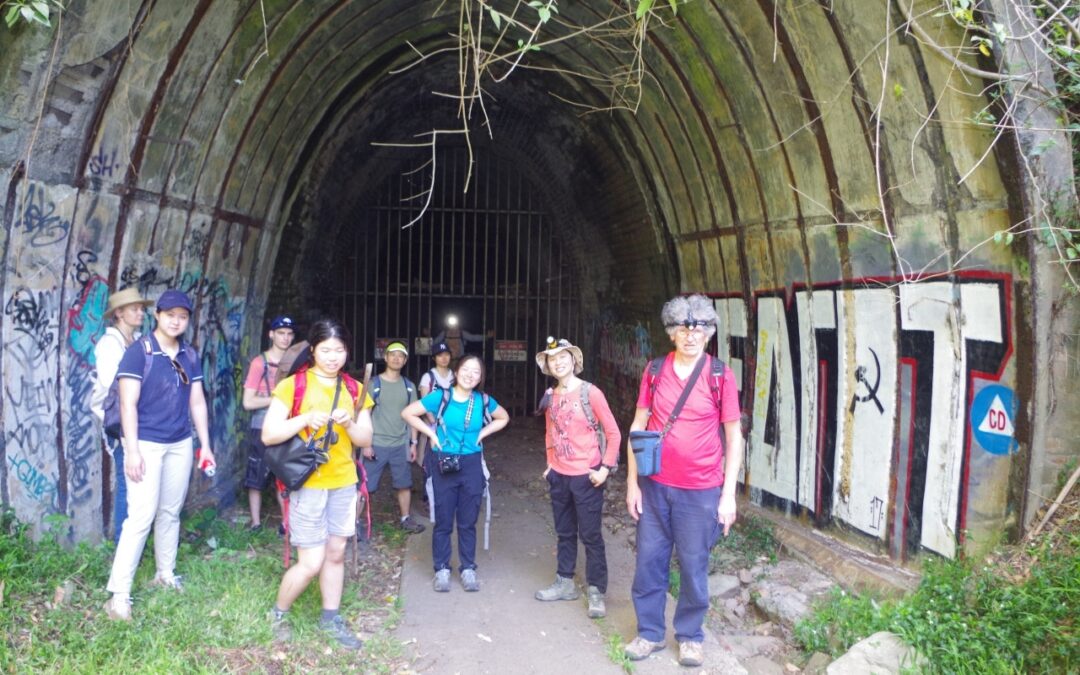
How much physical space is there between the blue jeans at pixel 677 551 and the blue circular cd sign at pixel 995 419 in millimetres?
1794

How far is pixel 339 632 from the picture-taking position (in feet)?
13.7

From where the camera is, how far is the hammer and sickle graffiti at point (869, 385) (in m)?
5.26

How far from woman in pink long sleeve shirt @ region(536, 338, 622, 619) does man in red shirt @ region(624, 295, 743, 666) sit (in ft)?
1.76

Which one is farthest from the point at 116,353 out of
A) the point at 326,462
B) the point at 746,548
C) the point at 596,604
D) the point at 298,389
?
the point at 746,548

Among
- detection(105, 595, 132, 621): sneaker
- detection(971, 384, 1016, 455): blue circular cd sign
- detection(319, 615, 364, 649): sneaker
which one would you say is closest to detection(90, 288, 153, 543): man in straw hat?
detection(105, 595, 132, 621): sneaker

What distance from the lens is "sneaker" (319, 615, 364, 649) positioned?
4.12 meters

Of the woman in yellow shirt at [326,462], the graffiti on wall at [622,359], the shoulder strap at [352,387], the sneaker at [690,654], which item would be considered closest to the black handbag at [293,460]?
the woman in yellow shirt at [326,462]

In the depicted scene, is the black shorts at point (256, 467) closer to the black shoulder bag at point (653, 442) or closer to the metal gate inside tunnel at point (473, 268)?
the black shoulder bag at point (653, 442)

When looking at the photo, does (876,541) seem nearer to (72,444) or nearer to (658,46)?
(658,46)

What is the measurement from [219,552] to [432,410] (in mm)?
1825

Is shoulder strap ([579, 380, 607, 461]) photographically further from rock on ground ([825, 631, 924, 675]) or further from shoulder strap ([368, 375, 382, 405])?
shoulder strap ([368, 375, 382, 405])

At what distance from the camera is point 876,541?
205 inches

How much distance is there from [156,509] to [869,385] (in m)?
4.82

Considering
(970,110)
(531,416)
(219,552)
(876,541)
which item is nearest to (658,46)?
(970,110)
